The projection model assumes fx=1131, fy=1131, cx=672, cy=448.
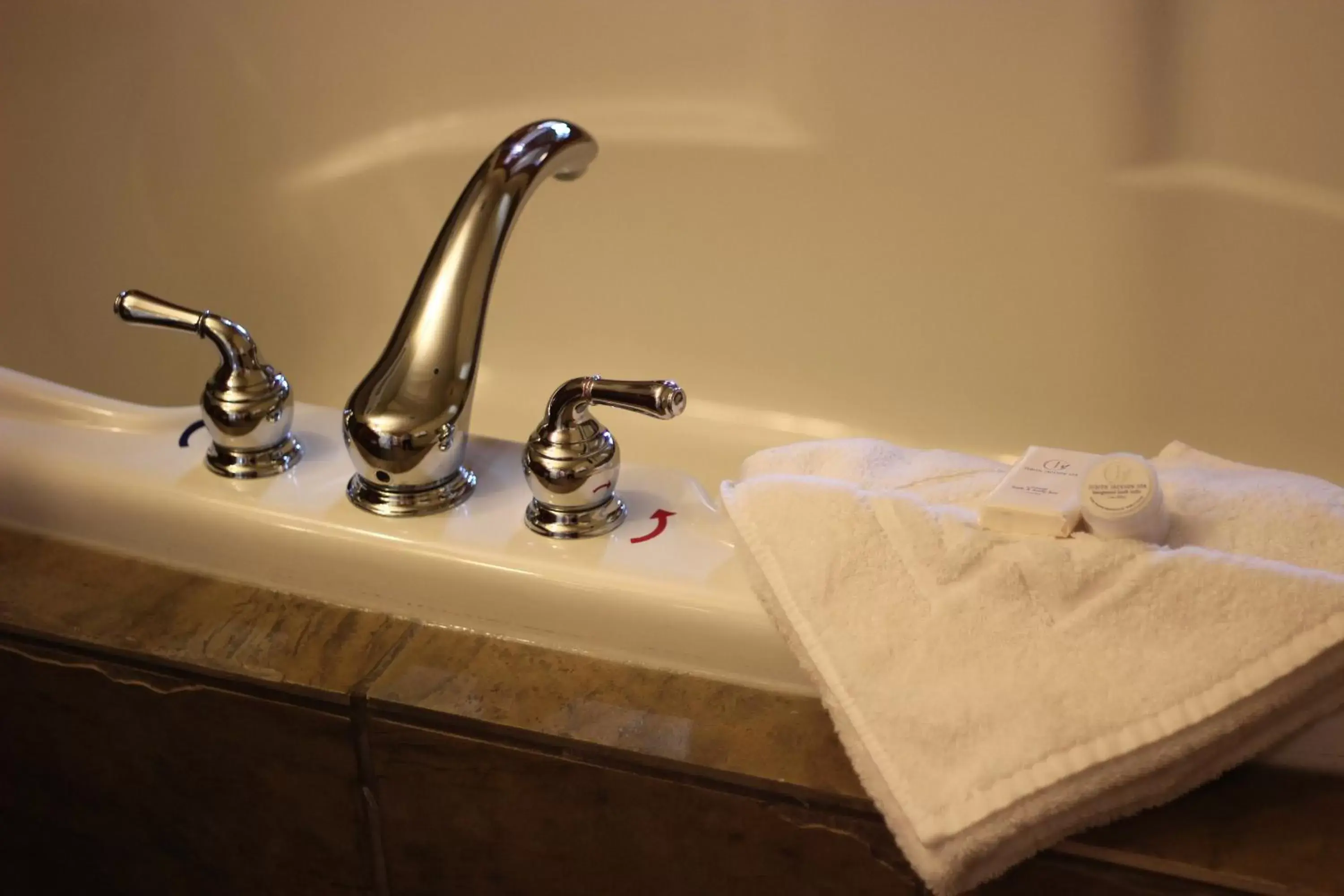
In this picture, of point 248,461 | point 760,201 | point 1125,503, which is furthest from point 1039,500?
point 760,201

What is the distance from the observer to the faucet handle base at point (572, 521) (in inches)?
21.4

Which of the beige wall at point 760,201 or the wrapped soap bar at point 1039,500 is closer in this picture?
the wrapped soap bar at point 1039,500

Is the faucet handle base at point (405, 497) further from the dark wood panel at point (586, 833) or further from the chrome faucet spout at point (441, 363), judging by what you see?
the dark wood panel at point (586, 833)

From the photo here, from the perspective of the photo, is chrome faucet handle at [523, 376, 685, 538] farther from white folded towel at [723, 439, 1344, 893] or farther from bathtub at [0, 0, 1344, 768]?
bathtub at [0, 0, 1344, 768]

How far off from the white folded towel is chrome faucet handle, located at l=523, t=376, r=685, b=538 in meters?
0.09

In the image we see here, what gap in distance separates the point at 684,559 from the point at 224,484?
9.6 inches

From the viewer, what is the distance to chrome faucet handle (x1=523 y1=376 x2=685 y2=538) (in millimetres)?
533

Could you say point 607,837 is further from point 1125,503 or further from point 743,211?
point 743,211

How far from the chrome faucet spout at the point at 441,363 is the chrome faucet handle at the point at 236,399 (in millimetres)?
41

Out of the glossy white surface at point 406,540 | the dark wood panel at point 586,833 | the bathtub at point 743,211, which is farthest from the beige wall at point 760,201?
the dark wood panel at point 586,833

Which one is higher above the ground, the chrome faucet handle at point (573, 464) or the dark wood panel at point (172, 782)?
the chrome faucet handle at point (573, 464)

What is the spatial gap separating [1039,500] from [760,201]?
70cm

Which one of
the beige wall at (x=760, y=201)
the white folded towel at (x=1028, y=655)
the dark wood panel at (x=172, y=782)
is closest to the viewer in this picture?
the white folded towel at (x=1028, y=655)

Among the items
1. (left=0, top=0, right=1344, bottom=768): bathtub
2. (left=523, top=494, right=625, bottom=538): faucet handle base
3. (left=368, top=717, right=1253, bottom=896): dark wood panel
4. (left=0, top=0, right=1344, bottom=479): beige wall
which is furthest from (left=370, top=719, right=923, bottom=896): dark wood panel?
(left=0, top=0, right=1344, bottom=479): beige wall
